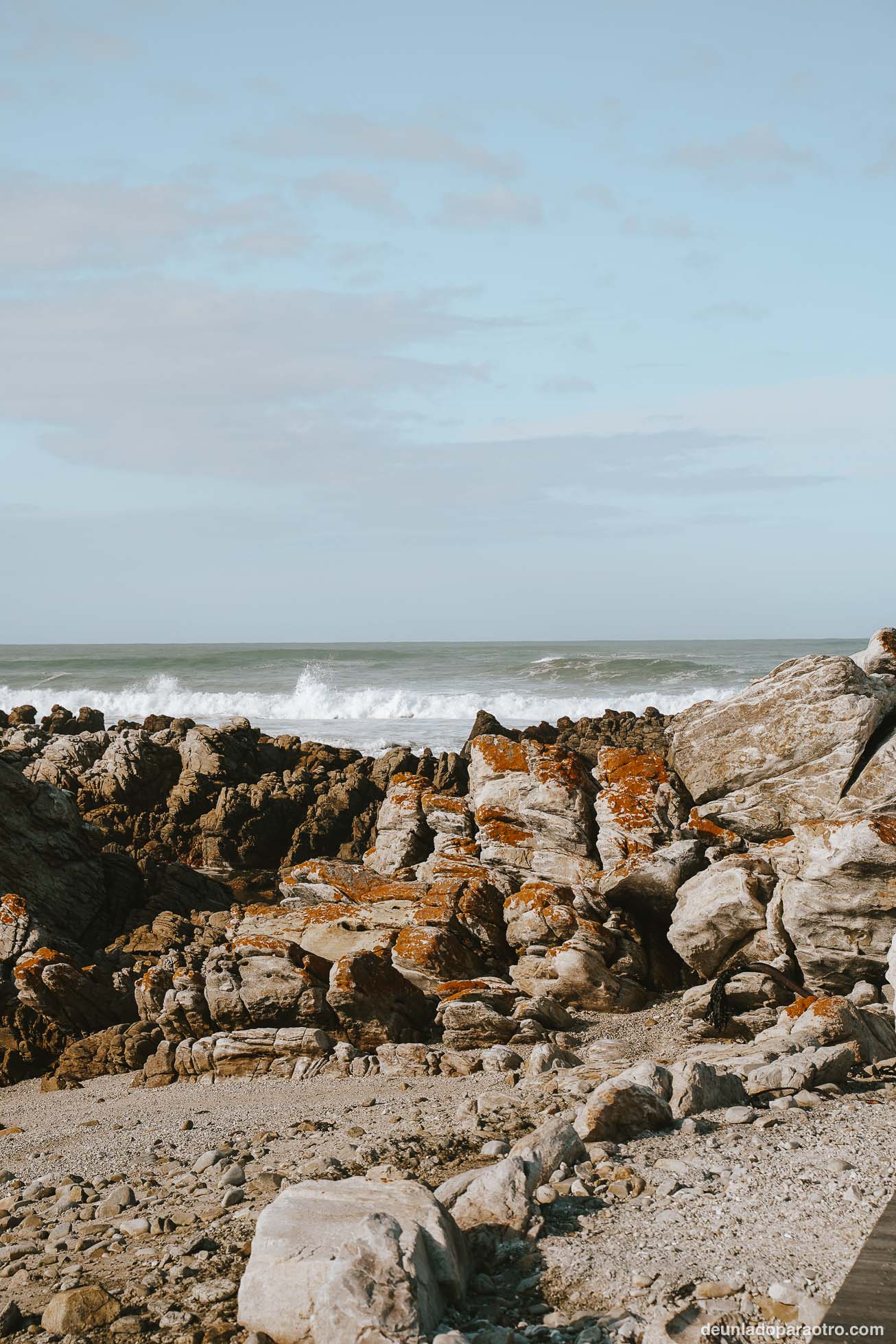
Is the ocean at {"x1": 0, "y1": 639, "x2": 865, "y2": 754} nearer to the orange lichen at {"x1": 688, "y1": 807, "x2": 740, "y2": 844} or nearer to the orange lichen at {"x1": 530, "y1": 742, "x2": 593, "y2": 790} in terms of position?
the orange lichen at {"x1": 530, "y1": 742, "x2": 593, "y2": 790}

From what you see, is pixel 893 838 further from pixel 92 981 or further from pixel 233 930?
pixel 92 981

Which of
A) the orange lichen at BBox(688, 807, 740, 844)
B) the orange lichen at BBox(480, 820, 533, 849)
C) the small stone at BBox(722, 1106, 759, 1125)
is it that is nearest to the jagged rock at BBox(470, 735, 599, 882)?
the orange lichen at BBox(480, 820, 533, 849)

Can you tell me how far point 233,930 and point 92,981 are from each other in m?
1.48

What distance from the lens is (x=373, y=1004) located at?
9.16 m

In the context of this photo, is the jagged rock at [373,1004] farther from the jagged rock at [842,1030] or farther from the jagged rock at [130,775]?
the jagged rock at [130,775]

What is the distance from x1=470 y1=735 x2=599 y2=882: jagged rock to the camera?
11688 mm

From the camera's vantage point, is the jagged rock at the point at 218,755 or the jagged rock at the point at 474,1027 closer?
the jagged rock at the point at 474,1027

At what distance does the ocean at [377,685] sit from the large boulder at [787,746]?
543 inches

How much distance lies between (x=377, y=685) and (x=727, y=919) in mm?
40751

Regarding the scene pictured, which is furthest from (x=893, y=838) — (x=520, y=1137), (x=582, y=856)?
(x=520, y=1137)

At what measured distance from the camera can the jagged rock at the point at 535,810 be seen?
38.3 ft

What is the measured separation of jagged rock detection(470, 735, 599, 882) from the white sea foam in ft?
65.5

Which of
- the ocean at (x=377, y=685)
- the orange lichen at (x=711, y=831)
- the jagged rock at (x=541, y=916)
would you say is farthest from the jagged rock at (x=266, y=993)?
the ocean at (x=377, y=685)

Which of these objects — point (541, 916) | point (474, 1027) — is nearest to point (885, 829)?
point (541, 916)
